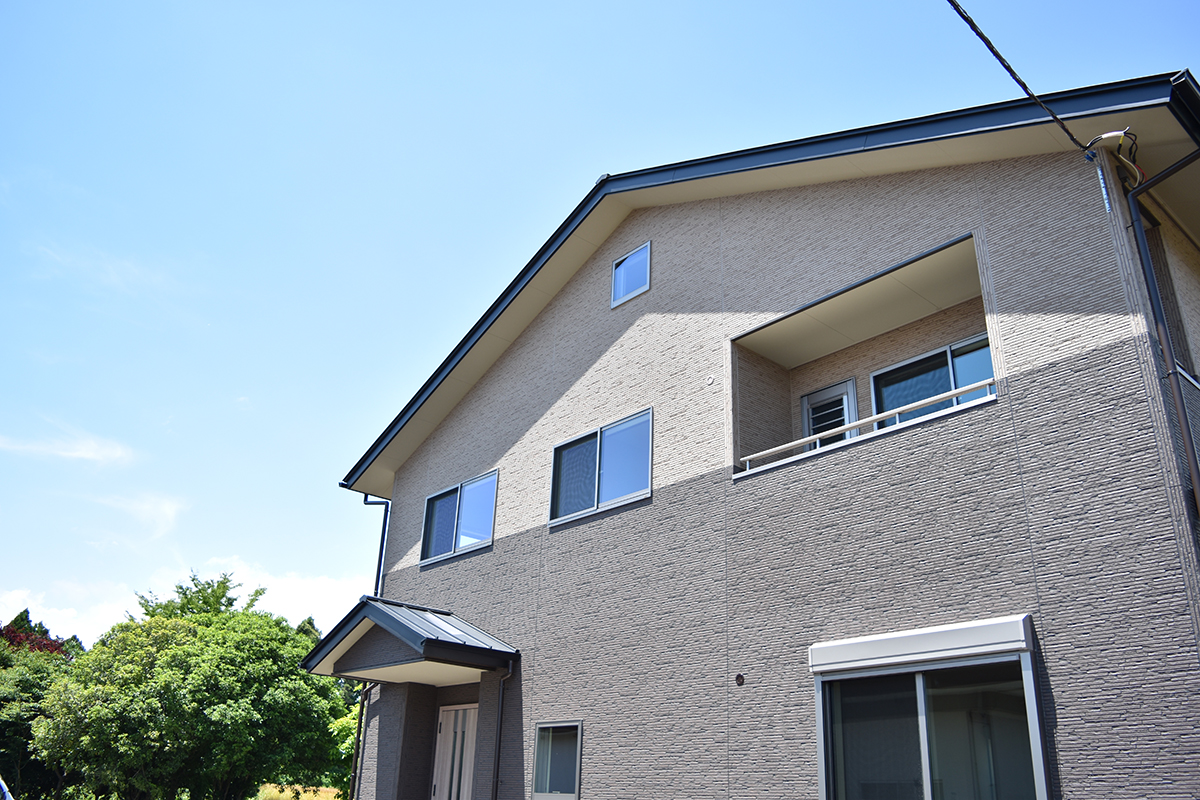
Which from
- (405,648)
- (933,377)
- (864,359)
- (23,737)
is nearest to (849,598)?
(933,377)

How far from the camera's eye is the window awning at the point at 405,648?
11.5 meters

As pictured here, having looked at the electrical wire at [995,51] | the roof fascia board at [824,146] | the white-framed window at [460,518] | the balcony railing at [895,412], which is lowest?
the balcony railing at [895,412]

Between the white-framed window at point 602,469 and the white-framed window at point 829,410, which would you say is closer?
the white-framed window at point 829,410

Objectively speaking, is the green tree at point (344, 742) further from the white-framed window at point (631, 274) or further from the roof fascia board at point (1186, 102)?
the roof fascia board at point (1186, 102)

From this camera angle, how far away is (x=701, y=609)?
9578 mm

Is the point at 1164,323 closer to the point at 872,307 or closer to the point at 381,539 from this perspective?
the point at 872,307

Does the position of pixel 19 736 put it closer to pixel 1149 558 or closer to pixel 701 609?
pixel 701 609

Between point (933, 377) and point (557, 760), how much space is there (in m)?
6.72

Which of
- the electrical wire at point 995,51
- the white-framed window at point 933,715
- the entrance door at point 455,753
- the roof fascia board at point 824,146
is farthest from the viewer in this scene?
the entrance door at point 455,753

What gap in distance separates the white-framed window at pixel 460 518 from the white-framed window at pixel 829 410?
5472mm

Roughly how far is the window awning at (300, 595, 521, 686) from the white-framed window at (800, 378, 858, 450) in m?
5.32

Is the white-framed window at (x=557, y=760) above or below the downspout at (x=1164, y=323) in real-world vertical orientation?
below

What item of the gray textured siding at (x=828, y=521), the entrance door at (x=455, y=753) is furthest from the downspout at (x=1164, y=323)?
the entrance door at (x=455, y=753)

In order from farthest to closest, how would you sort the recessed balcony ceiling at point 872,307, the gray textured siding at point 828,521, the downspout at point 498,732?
the downspout at point 498,732
the recessed balcony ceiling at point 872,307
the gray textured siding at point 828,521
